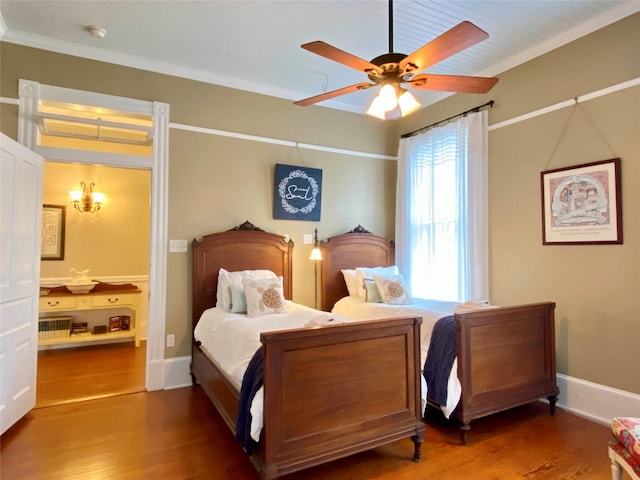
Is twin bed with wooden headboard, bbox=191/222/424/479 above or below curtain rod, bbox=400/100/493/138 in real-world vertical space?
below

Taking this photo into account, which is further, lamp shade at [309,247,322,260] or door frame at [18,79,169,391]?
lamp shade at [309,247,322,260]

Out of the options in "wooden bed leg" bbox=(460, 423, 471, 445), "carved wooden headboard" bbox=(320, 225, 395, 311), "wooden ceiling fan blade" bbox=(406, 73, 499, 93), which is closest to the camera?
"wooden ceiling fan blade" bbox=(406, 73, 499, 93)

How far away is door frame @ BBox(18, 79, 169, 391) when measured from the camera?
3.36 m

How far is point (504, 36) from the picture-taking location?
315cm

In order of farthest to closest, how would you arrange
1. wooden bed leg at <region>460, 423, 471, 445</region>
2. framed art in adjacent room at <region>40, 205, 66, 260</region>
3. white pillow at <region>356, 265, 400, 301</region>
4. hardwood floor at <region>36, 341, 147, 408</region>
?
framed art in adjacent room at <region>40, 205, 66, 260</region>
white pillow at <region>356, 265, 400, 301</region>
hardwood floor at <region>36, 341, 147, 408</region>
wooden bed leg at <region>460, 423, 471, 445</region>

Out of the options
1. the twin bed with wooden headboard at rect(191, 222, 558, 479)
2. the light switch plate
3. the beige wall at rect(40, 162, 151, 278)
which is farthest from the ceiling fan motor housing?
the beige wall at rect(40, 162, 151, 278)

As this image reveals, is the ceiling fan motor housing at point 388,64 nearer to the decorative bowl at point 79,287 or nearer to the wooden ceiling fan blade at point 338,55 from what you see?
the wooden ceiling fan blade at point 338,55

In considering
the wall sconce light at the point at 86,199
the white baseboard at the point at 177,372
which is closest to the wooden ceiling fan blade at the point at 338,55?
the white baseboard at the point at 177,372

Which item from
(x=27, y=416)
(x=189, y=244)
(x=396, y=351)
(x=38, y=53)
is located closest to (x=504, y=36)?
(x=396, y=351)

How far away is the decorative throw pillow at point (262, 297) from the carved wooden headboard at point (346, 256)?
3.57 feet

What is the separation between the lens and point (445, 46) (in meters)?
1.87

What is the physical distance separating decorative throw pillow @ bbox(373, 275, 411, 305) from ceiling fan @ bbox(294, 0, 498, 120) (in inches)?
76.0

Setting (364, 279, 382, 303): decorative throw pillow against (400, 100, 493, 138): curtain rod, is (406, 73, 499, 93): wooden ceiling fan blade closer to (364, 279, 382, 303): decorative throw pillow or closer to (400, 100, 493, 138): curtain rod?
(400, 100, 493, 138): curtain rod

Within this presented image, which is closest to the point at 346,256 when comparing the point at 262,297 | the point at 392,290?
the point at 392,290
